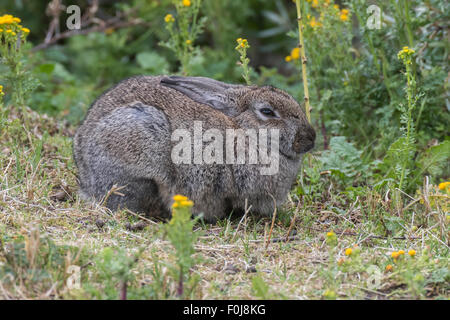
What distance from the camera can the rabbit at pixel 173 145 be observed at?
16.7 ft

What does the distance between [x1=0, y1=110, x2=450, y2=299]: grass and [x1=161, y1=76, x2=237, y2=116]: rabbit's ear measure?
1.06 m

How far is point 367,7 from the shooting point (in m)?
6.10

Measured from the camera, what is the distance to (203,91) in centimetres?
540

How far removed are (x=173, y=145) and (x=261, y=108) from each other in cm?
87

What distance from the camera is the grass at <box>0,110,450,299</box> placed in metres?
3.58

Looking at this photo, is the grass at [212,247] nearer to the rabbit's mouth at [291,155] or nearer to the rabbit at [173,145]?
the rabbit at [173,145]

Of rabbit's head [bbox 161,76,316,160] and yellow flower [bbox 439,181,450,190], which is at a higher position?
rabbit's head [bbox 161,76,316,160]

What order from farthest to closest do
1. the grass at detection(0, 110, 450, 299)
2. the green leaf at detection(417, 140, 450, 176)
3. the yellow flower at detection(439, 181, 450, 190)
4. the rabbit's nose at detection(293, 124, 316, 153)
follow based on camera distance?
the green leaf at detection(417, 140, 450, 176), the rabbit's nose at detection(293, 124, 316, 153), the yellow flower at detection(439, 181, 450, 190), the grass at detection(0, 110, 450, 299)

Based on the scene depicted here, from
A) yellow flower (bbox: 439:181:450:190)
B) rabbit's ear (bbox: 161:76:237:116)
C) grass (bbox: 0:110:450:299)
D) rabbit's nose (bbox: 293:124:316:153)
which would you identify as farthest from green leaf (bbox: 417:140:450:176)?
rabbit's ear (bbox: 161:76:237:116)

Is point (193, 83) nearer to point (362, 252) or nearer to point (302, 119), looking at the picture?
point (302, 119)

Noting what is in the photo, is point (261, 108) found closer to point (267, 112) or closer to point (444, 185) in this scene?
point (267, 112)

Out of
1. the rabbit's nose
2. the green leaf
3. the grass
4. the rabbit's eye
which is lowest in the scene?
the grass

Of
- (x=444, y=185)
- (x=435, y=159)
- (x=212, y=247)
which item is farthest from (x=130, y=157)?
(x=435, y=159)

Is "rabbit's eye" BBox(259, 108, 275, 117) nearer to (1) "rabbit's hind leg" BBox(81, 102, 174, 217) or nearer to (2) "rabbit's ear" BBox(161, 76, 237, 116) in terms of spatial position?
(2) "rabbit's ear" BBox(161, 76, 237, 116)
